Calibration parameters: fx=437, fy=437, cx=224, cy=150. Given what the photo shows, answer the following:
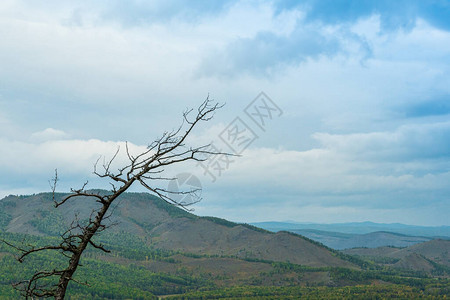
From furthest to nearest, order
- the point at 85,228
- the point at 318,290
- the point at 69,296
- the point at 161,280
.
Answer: the point at 161,280
the point at 318,290
the point at 69,296
the point at 85,228

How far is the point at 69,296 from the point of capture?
427 ft

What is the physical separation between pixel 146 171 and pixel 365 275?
21045 cm

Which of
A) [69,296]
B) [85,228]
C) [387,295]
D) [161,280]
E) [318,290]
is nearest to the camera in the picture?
[85,228]

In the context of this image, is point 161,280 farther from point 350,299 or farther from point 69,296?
point 350,299

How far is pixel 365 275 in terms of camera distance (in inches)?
7835

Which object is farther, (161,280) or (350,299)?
(161,280)

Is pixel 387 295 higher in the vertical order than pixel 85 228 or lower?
lower

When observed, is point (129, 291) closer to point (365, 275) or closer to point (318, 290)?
point (318, 290)

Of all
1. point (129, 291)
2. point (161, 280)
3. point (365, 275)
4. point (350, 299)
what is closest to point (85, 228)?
point (350, 299)

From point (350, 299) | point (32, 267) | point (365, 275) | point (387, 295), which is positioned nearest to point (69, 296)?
point (32, 267)

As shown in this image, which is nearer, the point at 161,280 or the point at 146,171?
the point at 146,171

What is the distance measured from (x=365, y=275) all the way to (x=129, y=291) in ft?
357

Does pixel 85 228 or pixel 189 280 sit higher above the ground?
pixel 85 228

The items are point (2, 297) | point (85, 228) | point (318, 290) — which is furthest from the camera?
point (318, 290)
